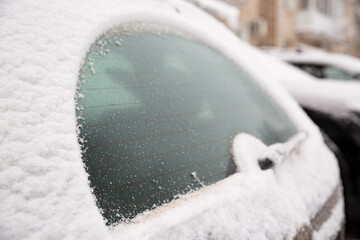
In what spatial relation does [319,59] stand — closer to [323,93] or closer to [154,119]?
[323,93]

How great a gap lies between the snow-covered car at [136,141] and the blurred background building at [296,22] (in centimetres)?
715

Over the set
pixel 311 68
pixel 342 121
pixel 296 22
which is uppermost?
pixel 342 121

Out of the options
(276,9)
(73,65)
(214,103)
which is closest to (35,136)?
(73,65)

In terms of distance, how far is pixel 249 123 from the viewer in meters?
1.27

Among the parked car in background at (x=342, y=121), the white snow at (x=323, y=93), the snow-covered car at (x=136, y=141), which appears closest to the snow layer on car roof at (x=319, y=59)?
the white snow at (x=323, y=93)

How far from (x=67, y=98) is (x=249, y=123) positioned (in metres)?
0.81

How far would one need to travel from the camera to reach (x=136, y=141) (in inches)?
33.5

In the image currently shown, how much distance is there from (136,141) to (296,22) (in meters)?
16.3

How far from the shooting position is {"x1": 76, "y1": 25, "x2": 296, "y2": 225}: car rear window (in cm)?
77

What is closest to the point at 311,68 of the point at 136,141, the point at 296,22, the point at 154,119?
the point at 154,119

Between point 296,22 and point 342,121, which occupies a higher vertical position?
point 342,121

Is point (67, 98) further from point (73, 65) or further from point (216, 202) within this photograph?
point (216, 202)

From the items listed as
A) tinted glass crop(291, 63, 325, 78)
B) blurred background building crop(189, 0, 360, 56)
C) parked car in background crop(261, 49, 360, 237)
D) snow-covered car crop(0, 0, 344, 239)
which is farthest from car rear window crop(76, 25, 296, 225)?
blurred background building crop(189, 0, 360, 56)

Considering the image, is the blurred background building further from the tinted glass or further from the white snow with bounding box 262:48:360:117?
the white snow with bounding box 262:48:360:117
